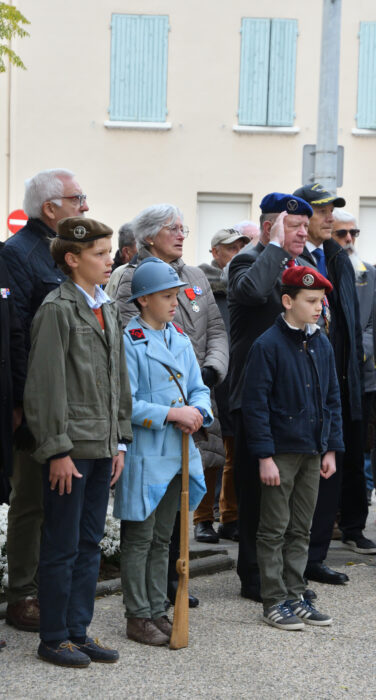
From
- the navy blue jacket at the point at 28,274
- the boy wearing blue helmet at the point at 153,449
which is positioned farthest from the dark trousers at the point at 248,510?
the navy blue jacket at the point at 28,274

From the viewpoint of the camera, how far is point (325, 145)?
36.1 ft

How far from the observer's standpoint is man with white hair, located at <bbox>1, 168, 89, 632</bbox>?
5082mm

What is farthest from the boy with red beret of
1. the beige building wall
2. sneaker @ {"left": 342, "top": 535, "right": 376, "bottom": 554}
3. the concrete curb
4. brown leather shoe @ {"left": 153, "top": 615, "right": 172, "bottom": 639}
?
the beige building wall

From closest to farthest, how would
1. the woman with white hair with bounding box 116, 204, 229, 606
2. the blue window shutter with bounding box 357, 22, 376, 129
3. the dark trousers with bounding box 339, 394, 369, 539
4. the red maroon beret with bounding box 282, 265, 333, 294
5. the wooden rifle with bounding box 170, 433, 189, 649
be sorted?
the wooden rifle with bounding box 170, 433, 189, 649 < the red maroon beret with bounding box 282, 265, 333, 294 < the woman with white hair with bounding box 116, 204, 229, 606 < the dark trousers with bounding box 339, 394, 369, 539 < the blue window shutter with bounding box 357, 22, 376, 129

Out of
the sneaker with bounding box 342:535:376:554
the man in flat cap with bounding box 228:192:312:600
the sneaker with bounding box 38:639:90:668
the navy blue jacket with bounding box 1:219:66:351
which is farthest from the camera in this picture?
the sneaker with bounding box 342:535:376:554

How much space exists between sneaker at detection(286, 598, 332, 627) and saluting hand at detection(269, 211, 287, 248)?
188cm

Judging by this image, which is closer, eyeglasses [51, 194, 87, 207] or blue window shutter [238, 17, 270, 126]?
eyeglasses [51, 194, 87, 207]

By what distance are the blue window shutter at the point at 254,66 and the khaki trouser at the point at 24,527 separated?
49.8 ft

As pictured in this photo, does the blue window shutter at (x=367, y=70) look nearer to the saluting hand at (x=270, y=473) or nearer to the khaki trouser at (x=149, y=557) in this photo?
the saluting hand at (x=270, y=473)

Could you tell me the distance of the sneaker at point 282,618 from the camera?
533cm

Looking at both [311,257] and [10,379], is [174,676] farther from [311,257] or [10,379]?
[311,257]

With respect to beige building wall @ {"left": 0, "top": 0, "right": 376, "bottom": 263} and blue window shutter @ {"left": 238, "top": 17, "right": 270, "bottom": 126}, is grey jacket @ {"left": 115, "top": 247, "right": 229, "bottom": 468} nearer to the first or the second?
beige building wall @ {"left": 0, "top": 0, "right": 376, "bottom": 263}

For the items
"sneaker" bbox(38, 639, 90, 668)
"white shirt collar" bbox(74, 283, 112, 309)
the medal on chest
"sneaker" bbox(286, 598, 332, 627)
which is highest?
"white shirt collar" bbox(74, 283, 112, 309)

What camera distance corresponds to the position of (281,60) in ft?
64.2
